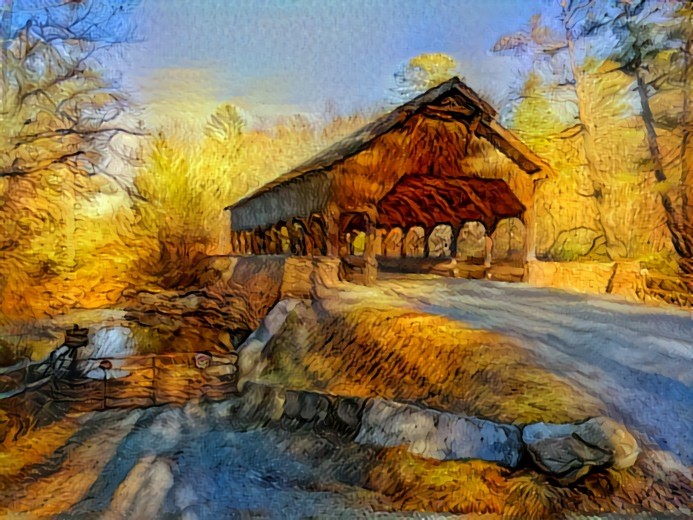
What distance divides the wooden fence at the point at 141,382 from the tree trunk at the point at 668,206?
4.56 feet

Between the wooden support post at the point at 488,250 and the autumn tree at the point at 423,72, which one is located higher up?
the autumn tree at the point at 423,72

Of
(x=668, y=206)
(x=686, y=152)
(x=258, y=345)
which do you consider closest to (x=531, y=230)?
(x=668, y=206)

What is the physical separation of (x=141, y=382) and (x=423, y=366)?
0.82 metres

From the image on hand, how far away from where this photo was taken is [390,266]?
1784 mm

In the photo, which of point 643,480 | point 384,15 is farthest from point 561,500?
point 384,15

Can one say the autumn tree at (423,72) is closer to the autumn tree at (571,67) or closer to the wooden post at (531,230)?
the autumn tree at (571,67)

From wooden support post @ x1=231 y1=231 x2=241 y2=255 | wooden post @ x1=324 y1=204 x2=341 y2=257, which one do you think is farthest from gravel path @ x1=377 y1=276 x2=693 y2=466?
wooden support post @ x1=231 y1=231 x2=241 y2=255

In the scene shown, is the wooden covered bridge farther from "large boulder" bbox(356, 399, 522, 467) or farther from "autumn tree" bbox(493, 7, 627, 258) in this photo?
"large boulder" bbox(356, 399, 522, 467)

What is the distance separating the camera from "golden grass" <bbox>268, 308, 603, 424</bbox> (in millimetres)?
1303

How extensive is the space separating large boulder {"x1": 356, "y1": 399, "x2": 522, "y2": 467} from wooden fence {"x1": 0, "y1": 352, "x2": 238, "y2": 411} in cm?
43

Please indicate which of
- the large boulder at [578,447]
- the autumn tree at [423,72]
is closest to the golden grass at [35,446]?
the large boulder at [578,447]

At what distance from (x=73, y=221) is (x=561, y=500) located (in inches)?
61.2

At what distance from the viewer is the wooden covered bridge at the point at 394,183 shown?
150 cm

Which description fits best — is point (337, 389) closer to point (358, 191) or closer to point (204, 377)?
point (204, 377)
